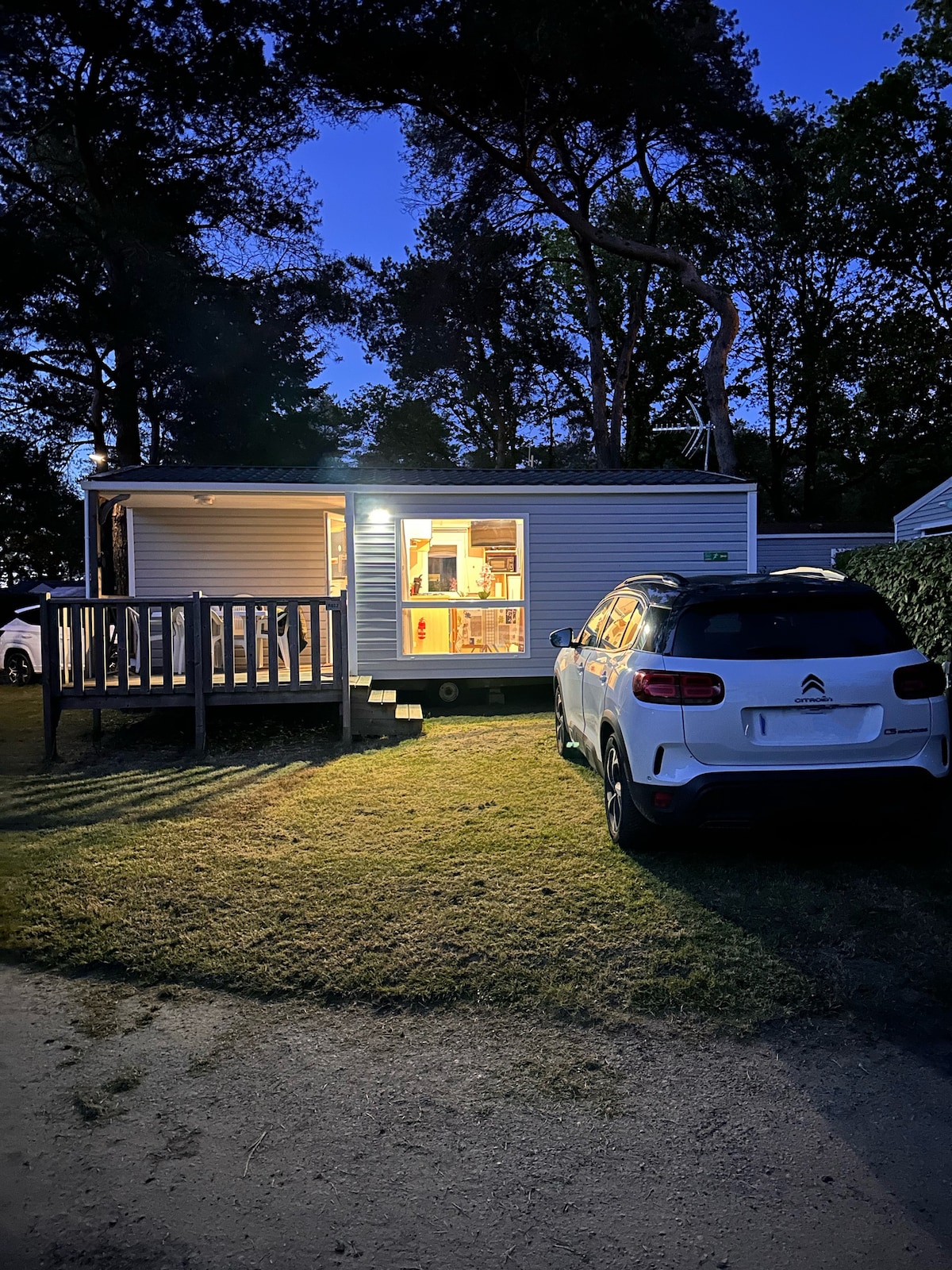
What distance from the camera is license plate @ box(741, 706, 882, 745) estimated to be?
450 cm

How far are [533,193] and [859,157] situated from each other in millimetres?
11250

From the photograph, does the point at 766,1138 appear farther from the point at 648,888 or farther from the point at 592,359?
the point at 592,359

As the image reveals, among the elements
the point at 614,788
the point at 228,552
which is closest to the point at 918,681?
the point at 614,788

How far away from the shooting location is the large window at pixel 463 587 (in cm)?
1164

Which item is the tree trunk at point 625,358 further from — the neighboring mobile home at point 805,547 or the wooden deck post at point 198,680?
the wooden deck post at point 198,680

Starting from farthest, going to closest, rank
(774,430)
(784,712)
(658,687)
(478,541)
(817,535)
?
(774,430) → (817,535) → (478,541) → (658,687) → (784,712)

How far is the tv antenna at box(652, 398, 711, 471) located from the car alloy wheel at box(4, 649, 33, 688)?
12396 mm

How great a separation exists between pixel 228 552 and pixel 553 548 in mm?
4937

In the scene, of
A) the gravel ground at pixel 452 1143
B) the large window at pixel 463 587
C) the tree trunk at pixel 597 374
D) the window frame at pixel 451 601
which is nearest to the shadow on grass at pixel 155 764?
the window frame at pixel 451 601

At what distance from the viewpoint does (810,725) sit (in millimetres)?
4516

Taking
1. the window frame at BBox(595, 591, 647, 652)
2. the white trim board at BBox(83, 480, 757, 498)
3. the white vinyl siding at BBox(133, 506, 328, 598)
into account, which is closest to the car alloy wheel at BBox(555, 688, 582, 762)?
the window frame at BBox(595, 591, 647, 652)

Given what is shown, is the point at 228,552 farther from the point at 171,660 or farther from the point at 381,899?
the point at 381,899

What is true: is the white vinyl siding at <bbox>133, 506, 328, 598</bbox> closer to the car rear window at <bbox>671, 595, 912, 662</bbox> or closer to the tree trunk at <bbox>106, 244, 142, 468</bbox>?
the tree trunk at <bbox>106, 244, 142, 468</bbox>

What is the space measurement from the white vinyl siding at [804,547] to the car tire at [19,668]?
13.5 m
